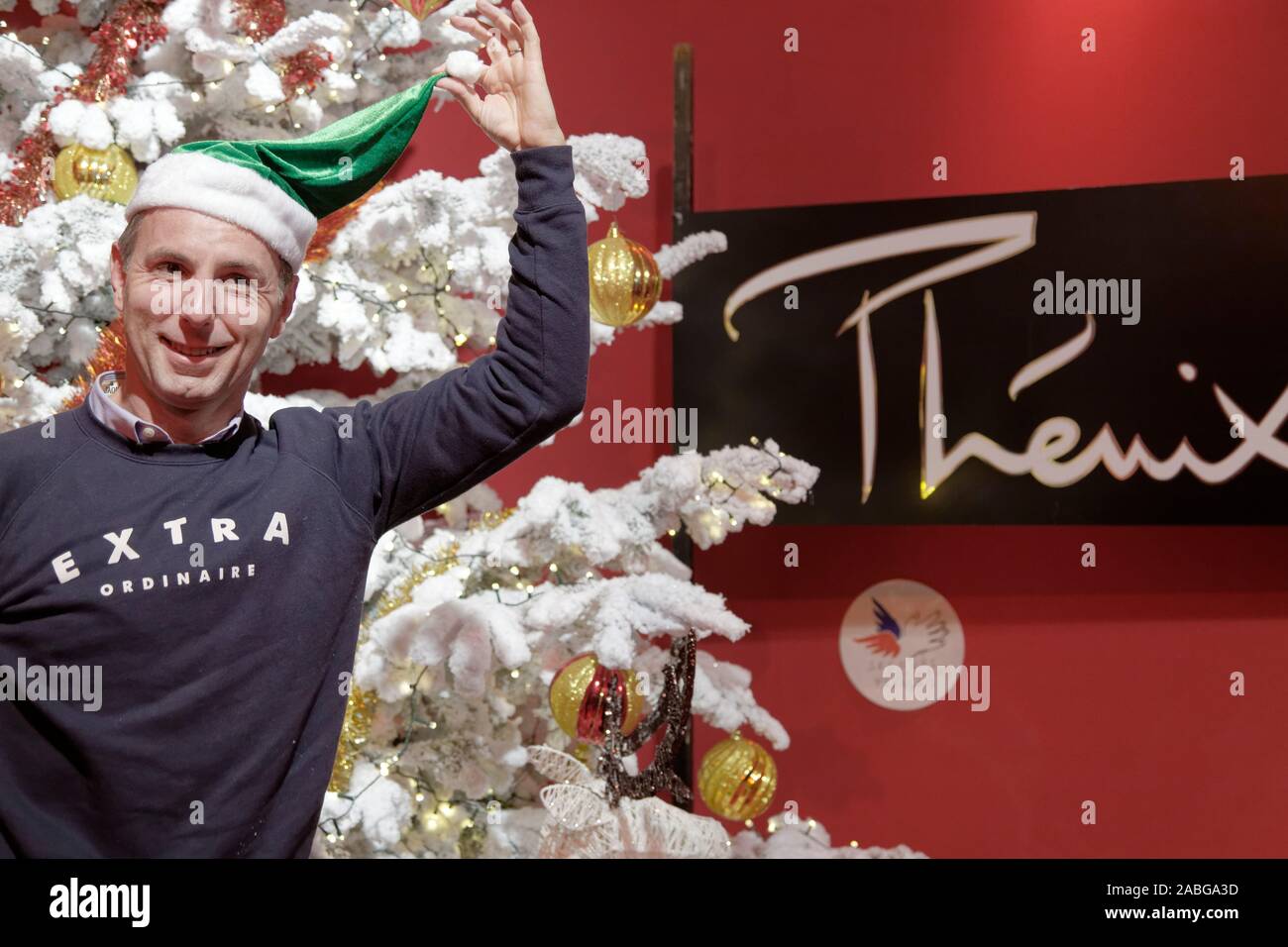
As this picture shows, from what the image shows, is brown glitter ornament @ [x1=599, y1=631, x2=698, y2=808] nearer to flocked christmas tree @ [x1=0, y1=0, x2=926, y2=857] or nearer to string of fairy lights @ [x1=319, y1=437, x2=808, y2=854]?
flocked christmas tree @ [x1=0, y1=0, x2=926, y2=857]

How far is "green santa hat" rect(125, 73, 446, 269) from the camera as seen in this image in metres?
1.37

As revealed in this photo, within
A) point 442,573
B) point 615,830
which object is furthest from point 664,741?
point 442,573

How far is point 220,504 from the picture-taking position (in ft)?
4.35

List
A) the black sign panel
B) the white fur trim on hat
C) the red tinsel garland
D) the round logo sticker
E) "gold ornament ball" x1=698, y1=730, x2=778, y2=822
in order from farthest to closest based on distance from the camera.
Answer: the round logo sticker < the black sign panel < "gold ornament ball" x1=698, y1=730, x2=778, y2=822 < the red tinsel garland < the white fur trim on hat

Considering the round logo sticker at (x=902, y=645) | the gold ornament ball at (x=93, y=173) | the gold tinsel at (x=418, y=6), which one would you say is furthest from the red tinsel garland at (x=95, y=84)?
the round logo sticker at (x=902, y=645)

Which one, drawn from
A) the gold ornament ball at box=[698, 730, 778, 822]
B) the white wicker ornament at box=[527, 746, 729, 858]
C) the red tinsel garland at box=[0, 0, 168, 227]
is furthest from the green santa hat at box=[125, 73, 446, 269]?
the gold ornament ball at box=[698, 730, 778, 822]

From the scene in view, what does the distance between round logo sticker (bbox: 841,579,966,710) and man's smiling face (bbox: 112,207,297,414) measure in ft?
6.59

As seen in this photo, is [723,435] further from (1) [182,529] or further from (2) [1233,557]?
(1) [182,529]

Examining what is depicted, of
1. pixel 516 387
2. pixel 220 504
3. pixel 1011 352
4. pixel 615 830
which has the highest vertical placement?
pixel 1011 352

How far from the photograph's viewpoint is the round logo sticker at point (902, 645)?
2.96 meters

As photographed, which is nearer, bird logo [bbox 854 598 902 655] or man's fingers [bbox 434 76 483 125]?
man's fingers [bbox 434 76 483 125]

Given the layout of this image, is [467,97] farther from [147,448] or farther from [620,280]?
[620,280]

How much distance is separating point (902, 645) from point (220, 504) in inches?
81.6
